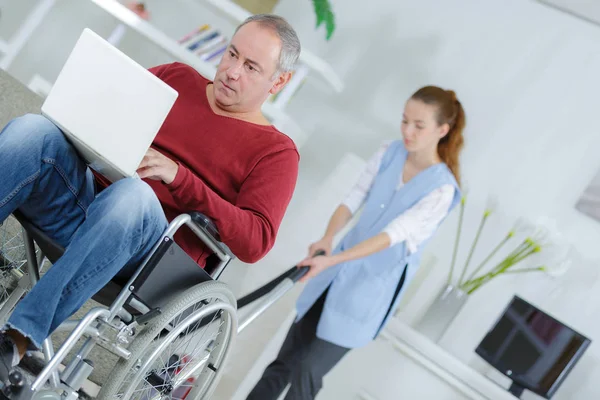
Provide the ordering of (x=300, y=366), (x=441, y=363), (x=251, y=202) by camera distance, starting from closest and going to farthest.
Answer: (x=251, y=202)
(x=300, y=366)
(x=441, y=363)

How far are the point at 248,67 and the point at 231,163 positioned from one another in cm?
23

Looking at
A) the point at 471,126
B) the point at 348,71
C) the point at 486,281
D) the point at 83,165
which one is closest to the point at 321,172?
the point at 348,71

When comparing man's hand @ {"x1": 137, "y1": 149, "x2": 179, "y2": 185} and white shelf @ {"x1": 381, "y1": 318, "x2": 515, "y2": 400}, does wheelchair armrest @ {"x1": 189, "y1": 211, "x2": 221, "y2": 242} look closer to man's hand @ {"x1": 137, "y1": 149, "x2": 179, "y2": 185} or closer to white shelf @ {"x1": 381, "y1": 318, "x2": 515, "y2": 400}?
man's hand @ {"x1": 137, "y1": 149, "x2": 179, "y2": 185}

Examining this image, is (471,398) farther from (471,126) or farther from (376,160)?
(471,126)

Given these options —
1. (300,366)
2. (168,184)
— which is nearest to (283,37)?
(168,184)

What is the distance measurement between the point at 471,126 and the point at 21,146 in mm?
2304

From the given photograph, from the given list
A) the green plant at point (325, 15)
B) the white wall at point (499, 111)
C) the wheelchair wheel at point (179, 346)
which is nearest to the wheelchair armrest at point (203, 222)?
the wheelchair wheel at point (179, 346)

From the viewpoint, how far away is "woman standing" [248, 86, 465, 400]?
255cm

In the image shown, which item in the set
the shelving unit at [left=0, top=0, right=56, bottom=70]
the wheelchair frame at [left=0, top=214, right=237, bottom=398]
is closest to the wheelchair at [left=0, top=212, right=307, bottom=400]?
the wheelchair frame at [left=0, top=214, right=237, bottom=398]

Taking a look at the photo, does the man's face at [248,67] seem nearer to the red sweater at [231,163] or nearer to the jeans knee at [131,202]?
the red sweater at [231,163]

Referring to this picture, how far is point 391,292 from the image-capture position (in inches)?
104

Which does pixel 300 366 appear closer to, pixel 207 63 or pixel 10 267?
pixel 10 267

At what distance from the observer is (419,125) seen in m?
2.56

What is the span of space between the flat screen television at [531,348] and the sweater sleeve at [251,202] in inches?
57.0
